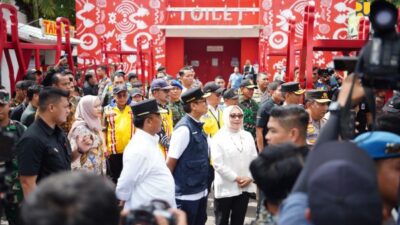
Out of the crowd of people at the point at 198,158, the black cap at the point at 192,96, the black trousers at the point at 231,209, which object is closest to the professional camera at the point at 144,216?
the crowd of people at the point at 198,158

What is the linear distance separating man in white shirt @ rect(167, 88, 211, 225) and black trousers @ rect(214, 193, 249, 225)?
30 cm

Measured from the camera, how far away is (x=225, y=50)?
74.6ft

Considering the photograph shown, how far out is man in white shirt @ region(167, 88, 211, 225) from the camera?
4457 mm

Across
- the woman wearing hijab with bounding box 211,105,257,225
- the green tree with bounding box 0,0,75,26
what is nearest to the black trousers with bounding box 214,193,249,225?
the woman wearing hijab with bounding box 211,105,257,225

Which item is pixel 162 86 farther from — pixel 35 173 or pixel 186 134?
pixel 35 173

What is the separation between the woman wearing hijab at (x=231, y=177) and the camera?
486cm

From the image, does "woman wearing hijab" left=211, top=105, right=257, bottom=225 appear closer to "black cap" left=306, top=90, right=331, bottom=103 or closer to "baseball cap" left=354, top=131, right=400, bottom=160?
"black cap" left=306, top=90, right=331, bottom=103

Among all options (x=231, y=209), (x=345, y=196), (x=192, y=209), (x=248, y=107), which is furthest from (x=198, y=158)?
(x=345, y=196)

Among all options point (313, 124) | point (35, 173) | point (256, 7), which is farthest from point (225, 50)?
point (35, 173)

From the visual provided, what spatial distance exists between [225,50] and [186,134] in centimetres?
1856

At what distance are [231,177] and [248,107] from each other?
7.92ft

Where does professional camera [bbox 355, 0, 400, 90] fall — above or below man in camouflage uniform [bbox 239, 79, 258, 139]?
above

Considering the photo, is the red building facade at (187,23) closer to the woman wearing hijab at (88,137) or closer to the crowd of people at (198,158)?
the crowd of people at (198,158)

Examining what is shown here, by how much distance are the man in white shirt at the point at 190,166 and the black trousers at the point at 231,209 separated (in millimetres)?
295
